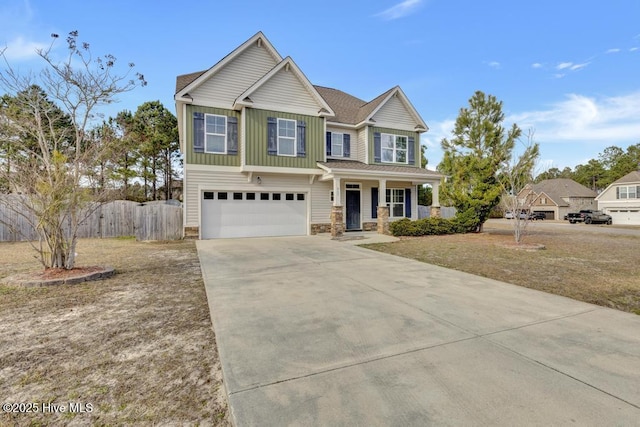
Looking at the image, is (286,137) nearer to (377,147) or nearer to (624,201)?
(377,147)

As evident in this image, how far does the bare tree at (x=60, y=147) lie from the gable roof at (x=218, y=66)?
512 cm

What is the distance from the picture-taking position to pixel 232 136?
13500 mm

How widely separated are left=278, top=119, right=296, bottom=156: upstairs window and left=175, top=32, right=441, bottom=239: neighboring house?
48mm

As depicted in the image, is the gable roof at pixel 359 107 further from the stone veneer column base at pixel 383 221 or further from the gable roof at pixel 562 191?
the gable roof at pixel 562 191

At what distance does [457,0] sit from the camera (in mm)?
11469

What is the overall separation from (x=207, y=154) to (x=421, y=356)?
12.6 meters

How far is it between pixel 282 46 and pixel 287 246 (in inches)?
412

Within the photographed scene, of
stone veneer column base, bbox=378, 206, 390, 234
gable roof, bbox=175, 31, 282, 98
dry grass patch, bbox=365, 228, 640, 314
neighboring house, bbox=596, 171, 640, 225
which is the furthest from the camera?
neighboring house, bbox=596, 171, 640, 225

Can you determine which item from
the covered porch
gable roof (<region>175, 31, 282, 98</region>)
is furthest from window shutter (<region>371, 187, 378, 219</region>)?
gable roof (<region>175, 31, 282, 98</region>)

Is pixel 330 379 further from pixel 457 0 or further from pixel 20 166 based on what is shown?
pixel 457 0

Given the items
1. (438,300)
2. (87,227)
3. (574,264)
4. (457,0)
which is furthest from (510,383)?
(87,227)

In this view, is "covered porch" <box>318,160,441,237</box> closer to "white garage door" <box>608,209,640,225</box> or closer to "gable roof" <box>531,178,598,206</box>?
"white garage door" <box>608,209,640,225</box>

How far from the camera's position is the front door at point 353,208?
16.5 meters

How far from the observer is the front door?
16.5 metres
